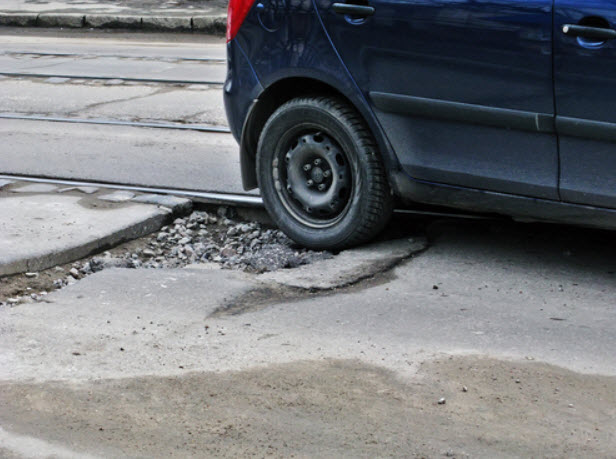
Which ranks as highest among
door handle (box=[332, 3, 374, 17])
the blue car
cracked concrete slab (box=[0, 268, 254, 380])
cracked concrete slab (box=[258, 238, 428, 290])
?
door handle (box=[332, 3, 374, 17])

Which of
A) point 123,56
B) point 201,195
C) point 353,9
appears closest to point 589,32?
point 353,9

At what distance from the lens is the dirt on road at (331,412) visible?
328 centimetres

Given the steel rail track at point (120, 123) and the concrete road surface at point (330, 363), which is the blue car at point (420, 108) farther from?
the steel rail track at point (120, 123)

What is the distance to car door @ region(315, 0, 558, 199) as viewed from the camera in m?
4.46

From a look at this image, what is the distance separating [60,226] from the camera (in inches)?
225

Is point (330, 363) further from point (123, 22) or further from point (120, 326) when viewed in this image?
point (123, 22)

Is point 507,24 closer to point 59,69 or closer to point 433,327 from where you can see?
point 433,327

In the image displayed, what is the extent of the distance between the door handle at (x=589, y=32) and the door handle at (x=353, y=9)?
3.03 feet

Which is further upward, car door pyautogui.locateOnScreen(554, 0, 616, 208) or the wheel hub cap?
car door pyautogui.locateOnScreen(554, 0, 616, 208)

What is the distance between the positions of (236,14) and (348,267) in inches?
55.6

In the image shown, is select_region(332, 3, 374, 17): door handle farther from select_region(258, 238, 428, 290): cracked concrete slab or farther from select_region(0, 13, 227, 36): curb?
select_region(0, 13, 227, 36): curb

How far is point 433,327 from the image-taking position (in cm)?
425

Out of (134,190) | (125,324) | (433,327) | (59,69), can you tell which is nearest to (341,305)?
(433,327)

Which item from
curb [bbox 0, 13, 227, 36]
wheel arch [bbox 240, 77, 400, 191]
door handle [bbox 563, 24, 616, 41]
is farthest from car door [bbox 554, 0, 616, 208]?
curb [bbox 0, 13, 227, 36]
